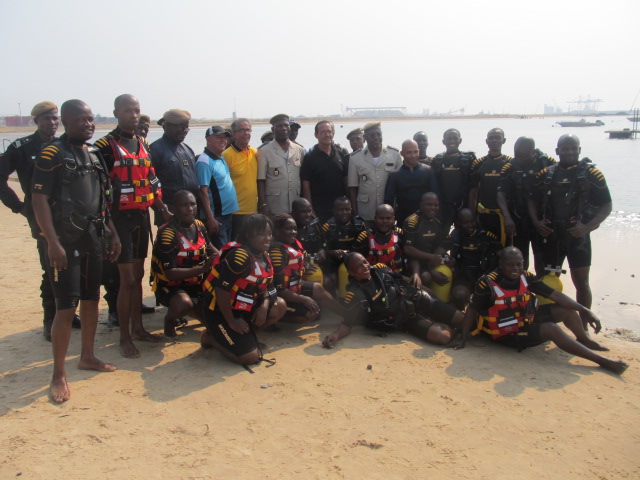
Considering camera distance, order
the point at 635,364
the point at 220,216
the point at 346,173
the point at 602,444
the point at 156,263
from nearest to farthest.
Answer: the point at 602,444 < the point at 635,364 < the point at 156,263 < the point at 220,216 < the point at 346,173

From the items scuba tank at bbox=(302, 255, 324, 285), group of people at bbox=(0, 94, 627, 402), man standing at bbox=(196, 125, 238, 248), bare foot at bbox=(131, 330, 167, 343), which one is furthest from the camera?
scuba tank at bbox=(302, 255, 324, 285)

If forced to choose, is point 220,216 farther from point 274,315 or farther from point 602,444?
point 602,444

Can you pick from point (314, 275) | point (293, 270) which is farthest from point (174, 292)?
point (314, 275)

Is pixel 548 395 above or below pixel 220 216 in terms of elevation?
below

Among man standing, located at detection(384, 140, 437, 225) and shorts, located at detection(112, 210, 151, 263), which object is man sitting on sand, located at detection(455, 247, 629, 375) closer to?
man standing, located at detection(384, 140, 437, 225)

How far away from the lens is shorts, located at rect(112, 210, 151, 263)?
15.9 ft

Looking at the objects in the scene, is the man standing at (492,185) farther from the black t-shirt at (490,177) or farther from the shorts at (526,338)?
the shorts at (526,338)

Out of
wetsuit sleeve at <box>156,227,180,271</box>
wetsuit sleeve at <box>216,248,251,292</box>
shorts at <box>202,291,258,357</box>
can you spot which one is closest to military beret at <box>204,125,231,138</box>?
wetsuit sleeve at <box>156,227,180,271</box>

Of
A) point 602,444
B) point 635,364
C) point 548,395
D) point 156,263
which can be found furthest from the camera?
point 156,263

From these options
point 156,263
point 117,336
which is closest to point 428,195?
point 156,263

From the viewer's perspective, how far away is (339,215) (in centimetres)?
656

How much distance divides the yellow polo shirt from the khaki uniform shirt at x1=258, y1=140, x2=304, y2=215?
13 centimetres

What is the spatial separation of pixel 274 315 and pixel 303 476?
2.09 m

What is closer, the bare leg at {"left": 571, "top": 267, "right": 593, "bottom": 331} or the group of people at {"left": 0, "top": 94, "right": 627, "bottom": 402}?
the group of people at {"left": 0, "top": 94, "right": 627, "bottom": 402}
